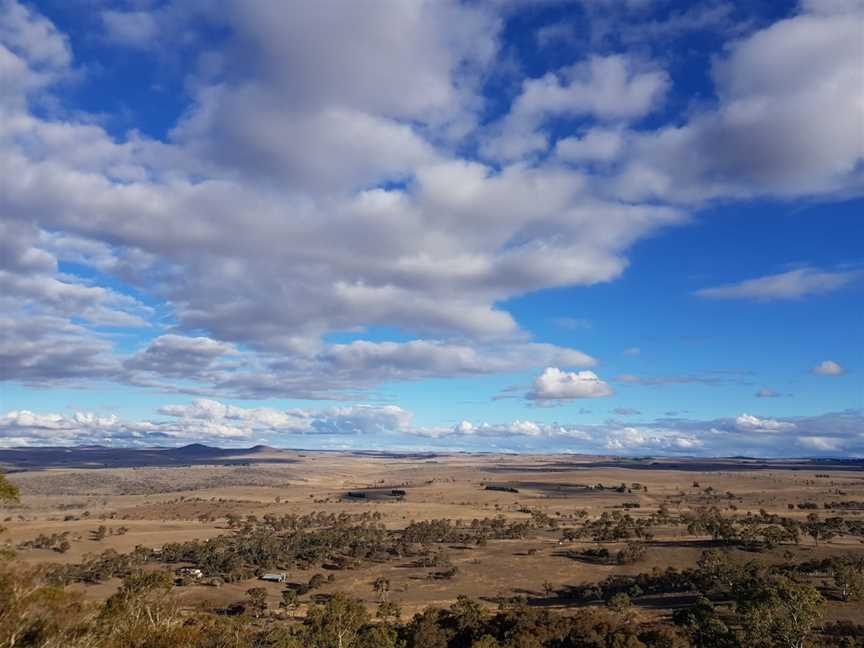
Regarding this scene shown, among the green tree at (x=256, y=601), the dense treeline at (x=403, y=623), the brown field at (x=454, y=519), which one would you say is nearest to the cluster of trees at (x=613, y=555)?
the brown field at (x=454, y=519)

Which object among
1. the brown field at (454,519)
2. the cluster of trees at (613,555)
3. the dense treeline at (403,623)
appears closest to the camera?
the dense treeline at (403,623)

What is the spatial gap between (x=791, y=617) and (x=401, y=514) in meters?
104

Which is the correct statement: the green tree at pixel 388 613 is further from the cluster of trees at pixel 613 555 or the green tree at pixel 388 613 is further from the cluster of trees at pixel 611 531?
the cluster of trees at pixel 611 531

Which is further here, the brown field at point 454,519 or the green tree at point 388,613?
the brown field at point 454,519

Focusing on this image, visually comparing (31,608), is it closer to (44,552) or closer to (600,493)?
(44,552)

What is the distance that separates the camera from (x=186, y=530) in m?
109

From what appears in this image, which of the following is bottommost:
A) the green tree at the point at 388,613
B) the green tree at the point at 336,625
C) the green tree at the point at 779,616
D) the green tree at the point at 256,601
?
the green tree at the point at 256,601

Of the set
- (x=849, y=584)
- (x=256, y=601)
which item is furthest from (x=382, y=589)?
(x=849, y=584)

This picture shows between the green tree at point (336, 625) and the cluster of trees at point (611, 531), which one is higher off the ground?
the green tree at point (336, 625)

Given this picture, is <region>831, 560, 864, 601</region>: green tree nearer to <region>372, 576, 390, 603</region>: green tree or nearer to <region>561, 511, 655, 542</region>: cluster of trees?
<region>561, 511, 655, 542</region>: cluster of trees

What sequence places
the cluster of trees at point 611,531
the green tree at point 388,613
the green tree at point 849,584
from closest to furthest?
the green tree at point 388,613 < the green tree at point 849,584 < the cluster of trees at point 611,531

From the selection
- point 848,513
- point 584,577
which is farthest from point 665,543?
point 848,513

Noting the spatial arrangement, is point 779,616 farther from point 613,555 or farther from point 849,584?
point 613,555

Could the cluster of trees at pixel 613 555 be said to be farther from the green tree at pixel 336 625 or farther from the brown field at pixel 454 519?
the green tree at pixel 336 625
